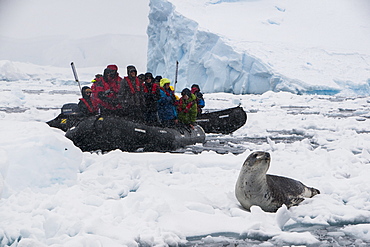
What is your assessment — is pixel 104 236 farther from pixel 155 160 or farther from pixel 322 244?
pixel 155 160

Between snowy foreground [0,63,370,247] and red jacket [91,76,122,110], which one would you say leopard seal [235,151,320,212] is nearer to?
snowy foreground [0,63,370,247]

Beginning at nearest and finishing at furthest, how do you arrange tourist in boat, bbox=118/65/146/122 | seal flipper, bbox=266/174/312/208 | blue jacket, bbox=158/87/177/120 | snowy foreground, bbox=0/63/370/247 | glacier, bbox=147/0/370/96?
snowy foreground, bbox=0/63/370/247
seal flipper, bbox=266/174/312/208
tourist in boat, bbox=118/65/146/122
blue jacket, bbox=158/87/177/120
glacier, bbox=147/0/370/96

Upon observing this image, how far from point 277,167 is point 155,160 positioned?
4.33 feet

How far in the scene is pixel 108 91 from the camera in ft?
21.0

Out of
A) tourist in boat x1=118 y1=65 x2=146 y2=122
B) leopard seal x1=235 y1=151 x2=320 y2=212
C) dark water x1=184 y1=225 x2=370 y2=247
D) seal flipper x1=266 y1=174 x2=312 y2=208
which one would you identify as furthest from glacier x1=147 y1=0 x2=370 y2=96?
dark water x1=184 y1=225 x2=370 y2=247

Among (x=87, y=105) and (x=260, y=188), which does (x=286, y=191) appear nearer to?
(x=260, y=188)

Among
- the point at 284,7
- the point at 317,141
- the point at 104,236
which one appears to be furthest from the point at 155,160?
the point at 284,7

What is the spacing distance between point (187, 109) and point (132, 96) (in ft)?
3.84

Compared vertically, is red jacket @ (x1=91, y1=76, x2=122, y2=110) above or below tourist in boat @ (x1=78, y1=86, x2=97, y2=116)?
above

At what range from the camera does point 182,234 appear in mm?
2795

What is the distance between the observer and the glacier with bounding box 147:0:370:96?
2283 cm

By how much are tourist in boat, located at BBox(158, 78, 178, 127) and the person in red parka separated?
719 mm

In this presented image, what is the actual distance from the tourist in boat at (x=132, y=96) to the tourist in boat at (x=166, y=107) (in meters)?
0.34

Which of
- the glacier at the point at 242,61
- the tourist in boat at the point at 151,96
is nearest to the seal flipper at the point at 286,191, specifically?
the tourist in boat at the point at 151,96
